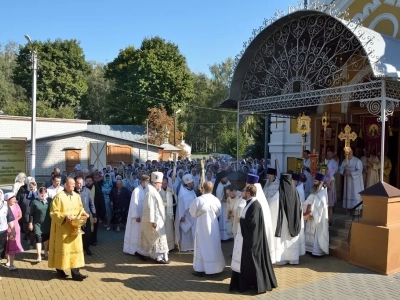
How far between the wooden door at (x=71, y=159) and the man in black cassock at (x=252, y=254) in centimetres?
2132

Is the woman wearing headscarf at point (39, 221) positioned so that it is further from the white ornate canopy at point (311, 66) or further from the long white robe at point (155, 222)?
the white ornate canopy at point (311, 66)

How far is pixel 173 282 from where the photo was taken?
668 centimetres

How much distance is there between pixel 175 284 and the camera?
21.6 ft

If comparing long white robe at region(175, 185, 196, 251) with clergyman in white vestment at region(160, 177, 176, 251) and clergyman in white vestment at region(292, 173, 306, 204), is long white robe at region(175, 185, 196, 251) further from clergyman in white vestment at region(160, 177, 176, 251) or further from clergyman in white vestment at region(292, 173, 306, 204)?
clergyman in white vestment at region(292, 173, 306, 204)

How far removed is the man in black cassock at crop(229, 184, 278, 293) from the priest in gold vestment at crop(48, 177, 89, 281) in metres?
2.75

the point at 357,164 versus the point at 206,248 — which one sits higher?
the point at 357,164

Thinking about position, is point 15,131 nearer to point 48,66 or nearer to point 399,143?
point 48,66


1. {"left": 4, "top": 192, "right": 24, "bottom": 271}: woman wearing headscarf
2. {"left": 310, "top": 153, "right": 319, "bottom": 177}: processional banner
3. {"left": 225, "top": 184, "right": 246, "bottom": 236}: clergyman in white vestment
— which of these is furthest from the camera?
{"left": 310, "top": 153, "right": 319, "bottom": 177}: processional banner

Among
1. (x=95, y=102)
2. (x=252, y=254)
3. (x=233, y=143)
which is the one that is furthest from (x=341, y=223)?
(x=95, y=102)

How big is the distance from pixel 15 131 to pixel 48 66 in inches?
710

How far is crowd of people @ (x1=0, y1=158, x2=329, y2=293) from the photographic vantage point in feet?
20.5

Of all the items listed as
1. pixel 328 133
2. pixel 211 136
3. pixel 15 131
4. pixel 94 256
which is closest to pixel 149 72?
pixel 15 131

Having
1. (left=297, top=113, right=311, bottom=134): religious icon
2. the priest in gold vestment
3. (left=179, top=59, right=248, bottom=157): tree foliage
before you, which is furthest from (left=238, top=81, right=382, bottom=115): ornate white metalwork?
(left=179, top=59, right=248, bottom=157): tree foliage

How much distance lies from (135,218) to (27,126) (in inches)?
860
